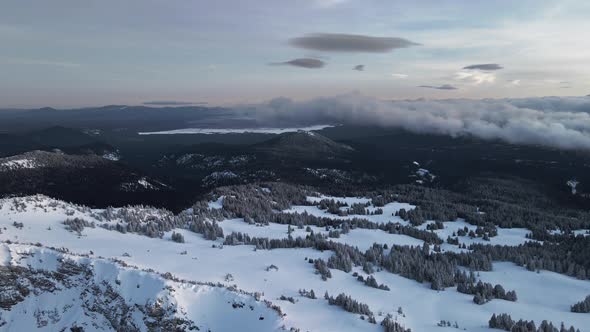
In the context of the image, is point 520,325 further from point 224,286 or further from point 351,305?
point 224,286

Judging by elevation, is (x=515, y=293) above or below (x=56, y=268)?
below

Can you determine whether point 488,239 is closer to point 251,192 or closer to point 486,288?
point 486,288

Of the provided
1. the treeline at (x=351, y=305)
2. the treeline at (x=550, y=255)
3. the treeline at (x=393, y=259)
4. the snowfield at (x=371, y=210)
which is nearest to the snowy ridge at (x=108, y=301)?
the treeline at (x=351, y=305)

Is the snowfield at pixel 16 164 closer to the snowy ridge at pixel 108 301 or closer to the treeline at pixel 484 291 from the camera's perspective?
the snowy ridge at pixel 108 301

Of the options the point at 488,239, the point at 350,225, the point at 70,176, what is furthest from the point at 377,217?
the point at 70,176

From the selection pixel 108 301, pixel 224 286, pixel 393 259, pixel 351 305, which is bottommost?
pixel 393 259

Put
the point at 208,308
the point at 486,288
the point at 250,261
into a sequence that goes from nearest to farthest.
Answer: the point at 208,308 < the point at 486,288 < the point at 250,261

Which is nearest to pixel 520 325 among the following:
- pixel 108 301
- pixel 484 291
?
pixel 484 291

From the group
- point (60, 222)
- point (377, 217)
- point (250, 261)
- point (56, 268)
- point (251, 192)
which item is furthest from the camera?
point (251, 192)
